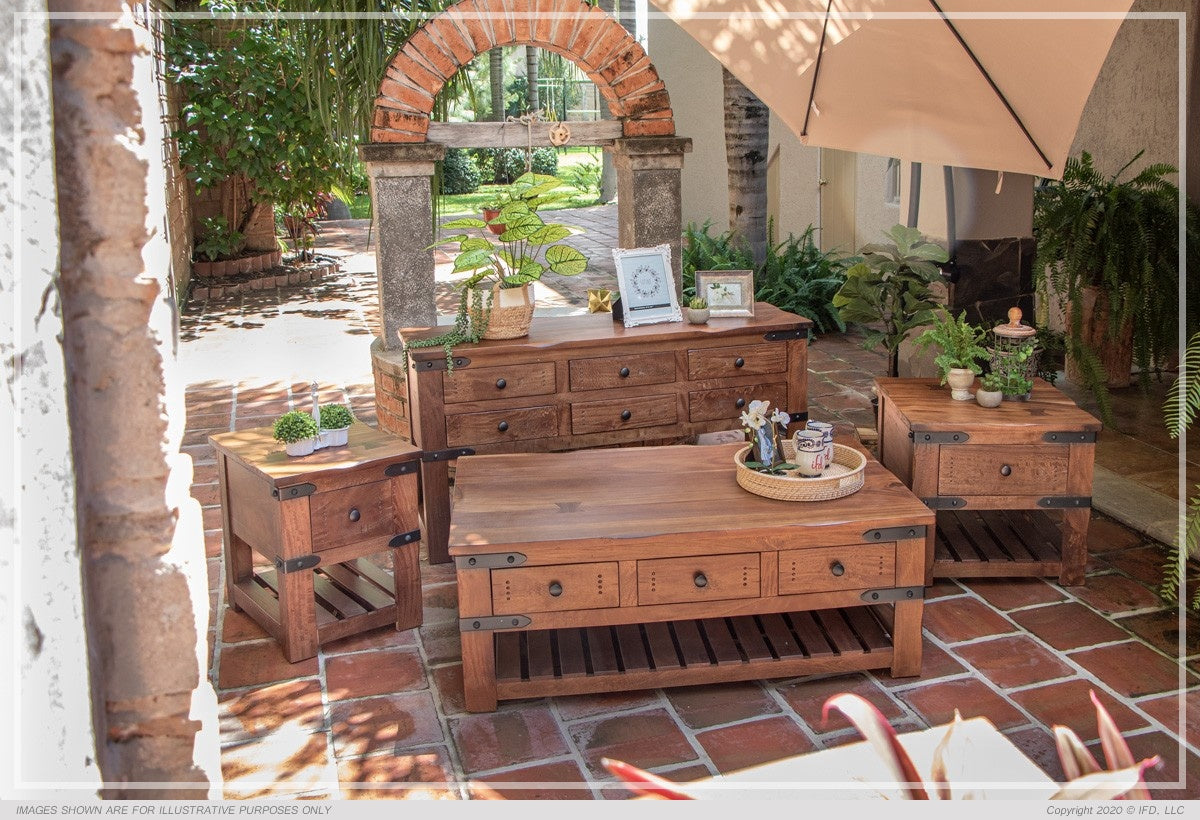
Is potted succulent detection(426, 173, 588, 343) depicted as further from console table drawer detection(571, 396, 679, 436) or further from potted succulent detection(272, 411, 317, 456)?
potted succulent detection(272, 411, 317, 456)

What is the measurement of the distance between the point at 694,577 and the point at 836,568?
0.47m

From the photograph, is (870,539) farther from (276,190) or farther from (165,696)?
(276,190)

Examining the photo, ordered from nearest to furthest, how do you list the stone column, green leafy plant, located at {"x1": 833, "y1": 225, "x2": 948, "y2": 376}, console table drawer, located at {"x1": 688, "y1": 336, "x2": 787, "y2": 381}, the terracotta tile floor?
the terracotta tile floor
console table drawer, located at {"x1": 688, "y1": 336, "x2": 787, "y2": 381}
green leafy plant, located at {"x1": 833, "y1": 225, "x2": 948, "y2": 376}
the stone column

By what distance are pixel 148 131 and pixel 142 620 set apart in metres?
0.58

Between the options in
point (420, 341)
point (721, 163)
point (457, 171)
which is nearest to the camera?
point (420, 341)

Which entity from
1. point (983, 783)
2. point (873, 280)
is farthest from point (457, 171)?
point (983, 783)

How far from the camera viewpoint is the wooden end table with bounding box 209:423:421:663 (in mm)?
4223

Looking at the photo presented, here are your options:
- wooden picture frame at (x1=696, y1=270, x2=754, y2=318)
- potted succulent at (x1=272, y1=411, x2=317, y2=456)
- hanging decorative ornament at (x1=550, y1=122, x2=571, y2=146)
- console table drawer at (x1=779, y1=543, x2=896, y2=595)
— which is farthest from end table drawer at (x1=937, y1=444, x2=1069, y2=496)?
hanging decorative ornament at (x1=550, y1=122, x2=571, y2=146)

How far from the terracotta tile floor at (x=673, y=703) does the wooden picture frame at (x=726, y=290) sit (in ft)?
5.38

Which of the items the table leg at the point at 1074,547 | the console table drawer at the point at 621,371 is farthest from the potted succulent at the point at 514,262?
the table leg at the point at 1074,547

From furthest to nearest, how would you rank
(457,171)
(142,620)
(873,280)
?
(457,171) → (873,280) → (142,620)

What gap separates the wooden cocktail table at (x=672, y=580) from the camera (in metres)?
3.86

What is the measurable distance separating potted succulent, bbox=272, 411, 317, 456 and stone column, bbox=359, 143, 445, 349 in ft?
6.08

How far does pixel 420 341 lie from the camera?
5223 mm
